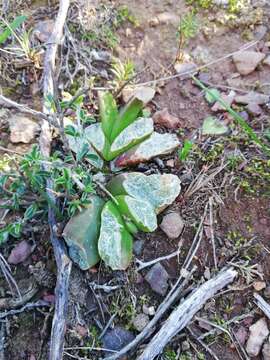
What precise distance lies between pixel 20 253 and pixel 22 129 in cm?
62

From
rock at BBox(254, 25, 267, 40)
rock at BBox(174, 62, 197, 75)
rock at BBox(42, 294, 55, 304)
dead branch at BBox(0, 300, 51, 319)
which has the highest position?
rock at BBox(254, 25, 267, 40)

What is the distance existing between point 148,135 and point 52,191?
57 centimetres

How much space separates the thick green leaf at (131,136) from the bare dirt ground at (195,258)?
5.2 inches

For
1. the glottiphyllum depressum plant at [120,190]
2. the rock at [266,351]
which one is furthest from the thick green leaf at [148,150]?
the rock at [266,351]

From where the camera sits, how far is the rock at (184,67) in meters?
2.26

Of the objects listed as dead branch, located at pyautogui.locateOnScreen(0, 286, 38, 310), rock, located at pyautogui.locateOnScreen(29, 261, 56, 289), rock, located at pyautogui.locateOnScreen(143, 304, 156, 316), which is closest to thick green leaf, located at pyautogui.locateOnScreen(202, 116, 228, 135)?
rock, located at pyautogui.locateOnScreen(143, 304, 156, 316)

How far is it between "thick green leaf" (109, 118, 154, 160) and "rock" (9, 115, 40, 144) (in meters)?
0.42

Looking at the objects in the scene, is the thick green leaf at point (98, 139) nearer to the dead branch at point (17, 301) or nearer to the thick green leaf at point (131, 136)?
the thick green leaf at point (131, 136)

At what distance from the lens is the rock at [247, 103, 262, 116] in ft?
6.77

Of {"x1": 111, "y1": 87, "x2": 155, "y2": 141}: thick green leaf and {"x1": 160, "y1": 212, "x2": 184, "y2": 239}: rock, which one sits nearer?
{"x1": 160, "y1": 212, "x2": 184, "y2": 239}: rock

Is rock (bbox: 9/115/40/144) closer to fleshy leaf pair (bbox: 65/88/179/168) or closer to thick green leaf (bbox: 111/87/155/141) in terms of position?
fleshy leaf pair (bbox: 65/88/179/168)

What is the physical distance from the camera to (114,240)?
1688 millimetres

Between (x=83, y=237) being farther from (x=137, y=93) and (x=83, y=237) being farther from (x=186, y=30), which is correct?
(x=186, y=30)

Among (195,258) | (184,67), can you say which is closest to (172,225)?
(195,258)
